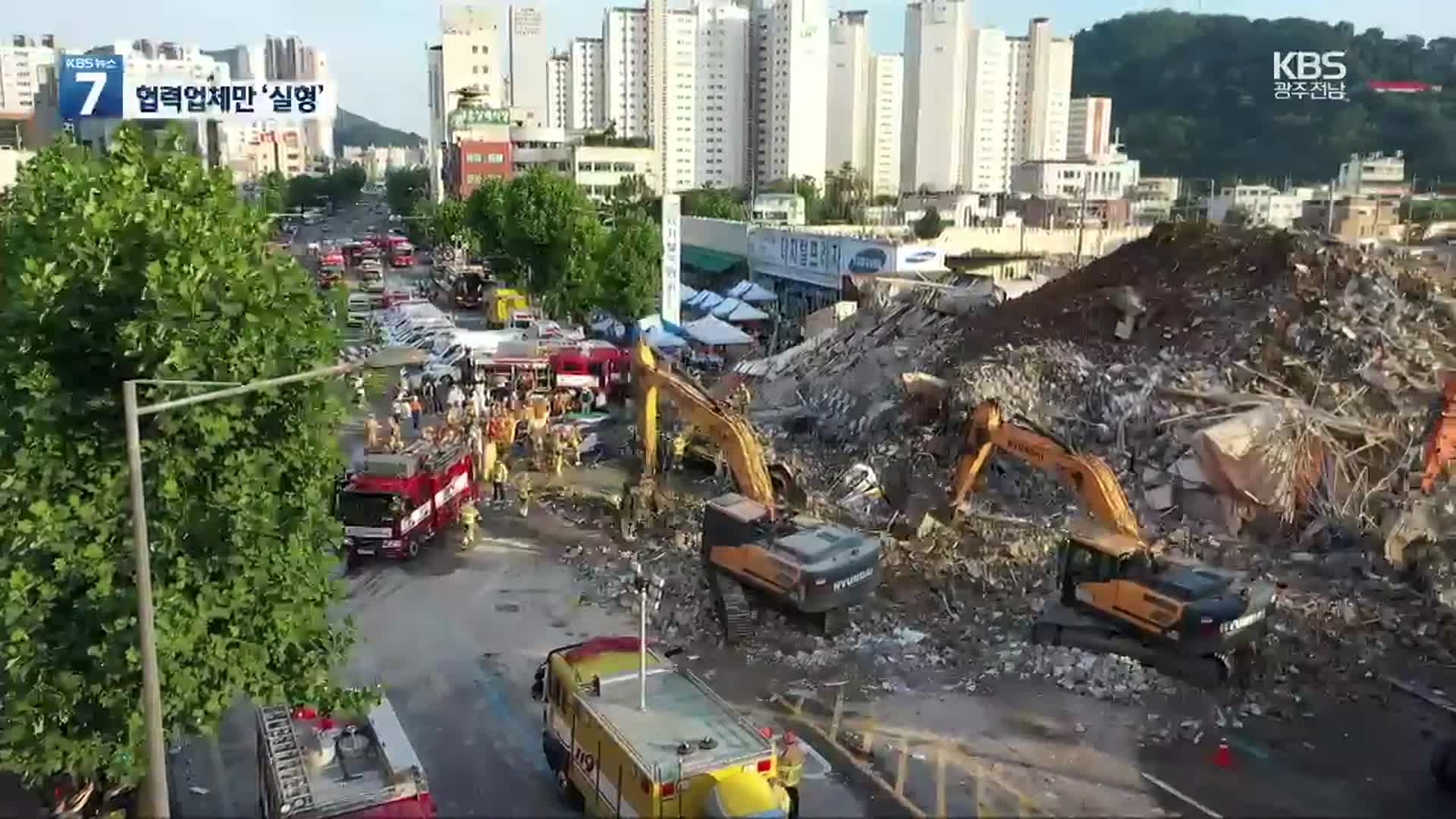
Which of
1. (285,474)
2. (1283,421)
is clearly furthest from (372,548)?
(1283,421)

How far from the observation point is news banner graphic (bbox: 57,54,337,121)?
35312mm

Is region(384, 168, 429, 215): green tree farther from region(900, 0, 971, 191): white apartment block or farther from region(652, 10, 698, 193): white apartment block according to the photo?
region(900, 0, 971, 191): white apartment block

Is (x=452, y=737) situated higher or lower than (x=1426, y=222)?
lower

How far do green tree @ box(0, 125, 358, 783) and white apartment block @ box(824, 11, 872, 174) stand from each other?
385ft

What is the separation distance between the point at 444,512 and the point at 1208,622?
463 inches

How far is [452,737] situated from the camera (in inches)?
486

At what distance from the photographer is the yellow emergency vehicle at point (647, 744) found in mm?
8953

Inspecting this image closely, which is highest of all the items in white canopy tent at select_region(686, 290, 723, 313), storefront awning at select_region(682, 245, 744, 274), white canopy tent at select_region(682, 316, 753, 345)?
storefront awning at select_region(682, 245, 744, 274)

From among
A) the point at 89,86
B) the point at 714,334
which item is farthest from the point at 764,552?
the point at 89,86

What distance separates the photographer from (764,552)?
14.2 metres

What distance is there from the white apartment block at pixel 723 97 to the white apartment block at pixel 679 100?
66cm

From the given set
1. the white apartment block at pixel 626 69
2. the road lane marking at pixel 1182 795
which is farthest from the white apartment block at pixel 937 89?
the road lane marking at pixel 1182 795

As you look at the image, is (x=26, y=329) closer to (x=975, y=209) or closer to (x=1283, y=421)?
(x=1283, y=421)

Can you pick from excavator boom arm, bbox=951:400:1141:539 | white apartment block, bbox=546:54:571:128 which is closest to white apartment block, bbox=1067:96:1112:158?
white apartment block, bbox=546:54:571:128
